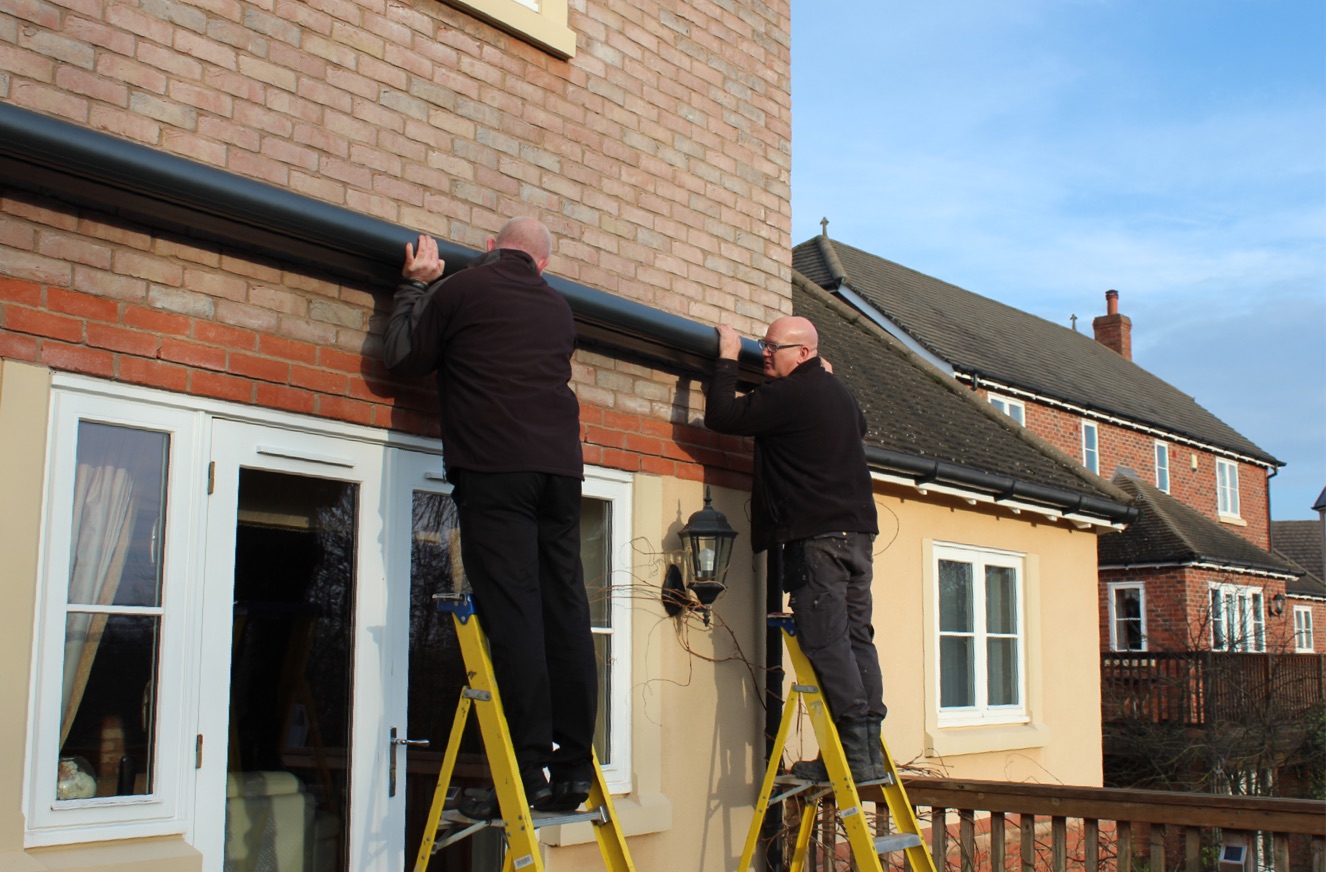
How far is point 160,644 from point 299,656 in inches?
20.5

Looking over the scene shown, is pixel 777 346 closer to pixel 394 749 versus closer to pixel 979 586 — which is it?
pixel 394 749

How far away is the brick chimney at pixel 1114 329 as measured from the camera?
119 ft

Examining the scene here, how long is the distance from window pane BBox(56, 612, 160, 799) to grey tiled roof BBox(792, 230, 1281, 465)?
69.5 feet

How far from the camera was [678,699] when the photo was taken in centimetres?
548

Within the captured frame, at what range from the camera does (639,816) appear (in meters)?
5.10

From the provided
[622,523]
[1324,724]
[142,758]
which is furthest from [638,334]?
[1324,724]

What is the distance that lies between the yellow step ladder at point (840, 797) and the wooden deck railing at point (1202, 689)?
46.8 ft

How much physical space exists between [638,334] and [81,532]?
2.45 metres

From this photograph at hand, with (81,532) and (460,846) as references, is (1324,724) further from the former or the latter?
(81,532)

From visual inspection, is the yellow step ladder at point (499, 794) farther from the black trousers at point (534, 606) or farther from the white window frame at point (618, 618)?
the white window frame at point (618, 618)

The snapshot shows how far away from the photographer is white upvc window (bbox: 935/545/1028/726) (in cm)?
905

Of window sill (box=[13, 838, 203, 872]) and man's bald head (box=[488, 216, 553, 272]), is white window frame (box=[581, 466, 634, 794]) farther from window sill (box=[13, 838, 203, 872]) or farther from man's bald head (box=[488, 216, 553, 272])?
window sill (box=[13, 838, 203, 872])

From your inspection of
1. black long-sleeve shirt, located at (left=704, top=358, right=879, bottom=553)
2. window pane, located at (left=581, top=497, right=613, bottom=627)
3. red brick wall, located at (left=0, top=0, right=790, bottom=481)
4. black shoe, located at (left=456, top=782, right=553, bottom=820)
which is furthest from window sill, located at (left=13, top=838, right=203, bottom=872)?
black long-sleeve shirt, located at (left=704, top=358, right=879, bottom=553)

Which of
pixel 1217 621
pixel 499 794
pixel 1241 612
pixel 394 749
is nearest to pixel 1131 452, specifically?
pixel 1241 612
